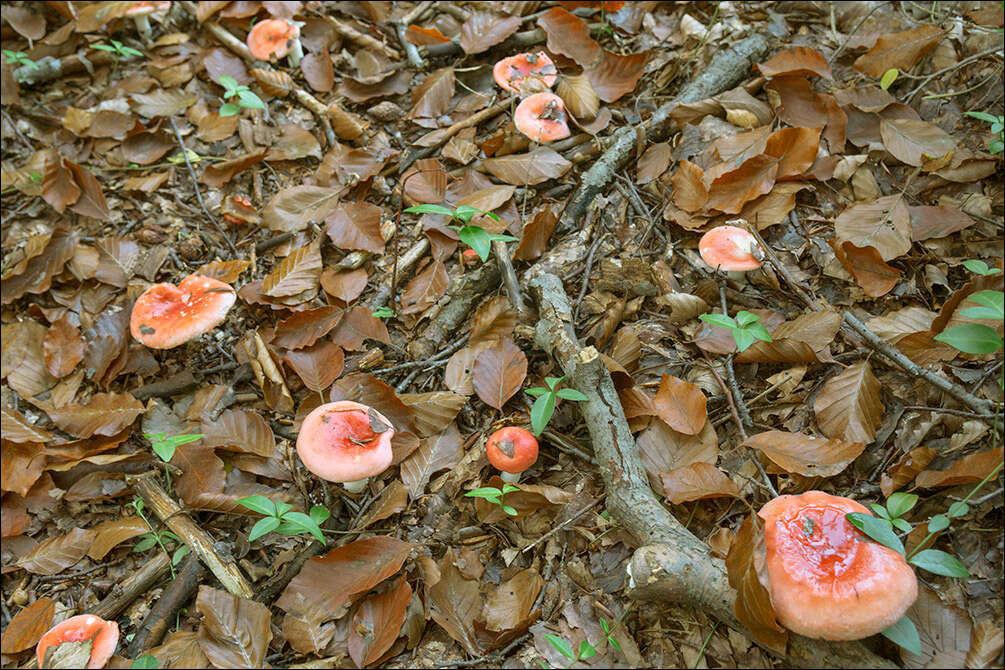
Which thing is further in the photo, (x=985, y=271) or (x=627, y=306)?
(x=627, y=306)

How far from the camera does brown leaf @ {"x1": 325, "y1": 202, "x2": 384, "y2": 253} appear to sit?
341 centimetres

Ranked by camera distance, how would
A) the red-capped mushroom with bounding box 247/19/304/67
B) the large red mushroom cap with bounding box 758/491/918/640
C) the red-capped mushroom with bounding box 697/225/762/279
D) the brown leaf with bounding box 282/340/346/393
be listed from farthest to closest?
the red-capped mushroom with bounding box 247/19/304/67 → the brown leaf with bounding box 282/340/346/393 → the red-capped mushroom with bounding box 697/225/762/279 → the large red mushroom cap with bounding box 758/491/918/640

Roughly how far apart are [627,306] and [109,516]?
2558mm

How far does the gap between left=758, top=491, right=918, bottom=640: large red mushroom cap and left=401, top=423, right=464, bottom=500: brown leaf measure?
1300 millimetres

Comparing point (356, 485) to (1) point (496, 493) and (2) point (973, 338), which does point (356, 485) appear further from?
(2) point (973, 338)

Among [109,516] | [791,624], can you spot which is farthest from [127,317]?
[791,624]

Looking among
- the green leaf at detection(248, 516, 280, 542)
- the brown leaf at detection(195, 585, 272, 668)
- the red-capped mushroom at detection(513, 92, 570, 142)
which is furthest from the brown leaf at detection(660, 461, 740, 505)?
the red-capped mushroom at detection(513, 92, 570, 142)

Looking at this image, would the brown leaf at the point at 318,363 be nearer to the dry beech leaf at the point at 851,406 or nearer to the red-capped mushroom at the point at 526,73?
the red-capped mushroom at the point at 526,73

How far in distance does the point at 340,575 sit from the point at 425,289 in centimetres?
144

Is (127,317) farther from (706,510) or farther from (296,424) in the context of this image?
(706,510)

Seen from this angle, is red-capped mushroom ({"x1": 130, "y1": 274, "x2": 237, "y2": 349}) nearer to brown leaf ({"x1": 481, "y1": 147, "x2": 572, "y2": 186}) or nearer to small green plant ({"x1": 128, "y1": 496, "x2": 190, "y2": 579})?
small green plant ({"x1": 128, "y1": 496, "x2": 190, "y2": 579})

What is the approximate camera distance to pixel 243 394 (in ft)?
10.5

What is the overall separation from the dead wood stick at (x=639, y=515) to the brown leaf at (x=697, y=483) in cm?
7

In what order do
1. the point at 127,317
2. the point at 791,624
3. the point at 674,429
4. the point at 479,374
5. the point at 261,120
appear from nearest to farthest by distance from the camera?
the point at 791,624 → the point at 674,429 → the point at 479,374 → the point at 127,317 → the point at 261,120
